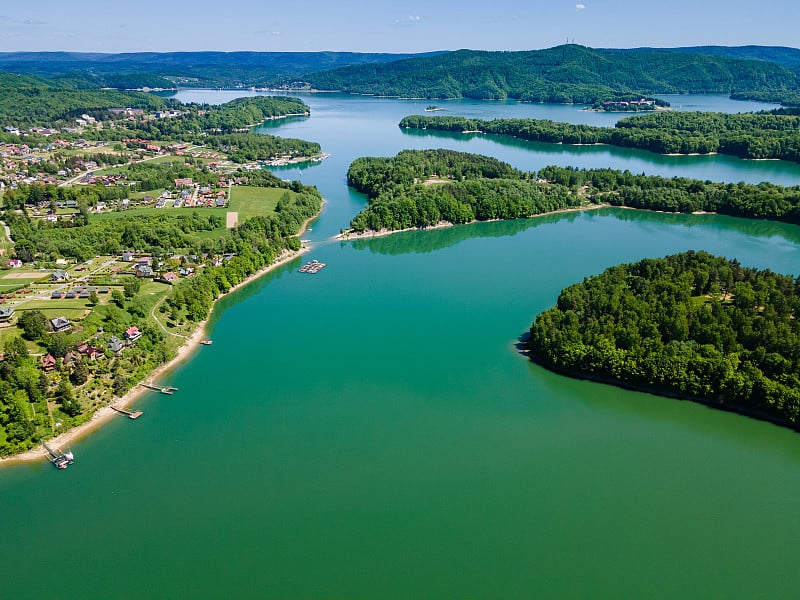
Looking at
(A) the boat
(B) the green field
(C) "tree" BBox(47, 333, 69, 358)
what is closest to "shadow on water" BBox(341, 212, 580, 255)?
(B) the green field

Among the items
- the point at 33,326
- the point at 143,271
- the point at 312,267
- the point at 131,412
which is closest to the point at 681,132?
the point at 312,267

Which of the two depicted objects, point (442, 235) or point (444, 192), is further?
point (444, 192)

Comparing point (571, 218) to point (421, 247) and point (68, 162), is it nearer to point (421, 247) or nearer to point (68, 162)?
point (421, 247)

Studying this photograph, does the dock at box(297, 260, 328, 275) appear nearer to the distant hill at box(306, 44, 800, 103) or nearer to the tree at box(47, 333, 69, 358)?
the tree at box(47, 333, 69, 358)

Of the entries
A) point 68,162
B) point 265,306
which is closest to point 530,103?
point 68,162

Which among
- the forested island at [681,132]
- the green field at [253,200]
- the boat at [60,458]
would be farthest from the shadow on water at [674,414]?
the forested island at [681,132]

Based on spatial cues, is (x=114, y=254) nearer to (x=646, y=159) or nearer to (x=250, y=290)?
(x=250, y=290)

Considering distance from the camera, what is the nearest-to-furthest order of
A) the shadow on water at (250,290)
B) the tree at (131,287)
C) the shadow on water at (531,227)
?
the tree at (131,287)
the shadow on water at (250,290)
the shadow on water at (531,227)

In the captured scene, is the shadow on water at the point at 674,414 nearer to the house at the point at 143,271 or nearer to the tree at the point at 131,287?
the tree at the point at 131,287
